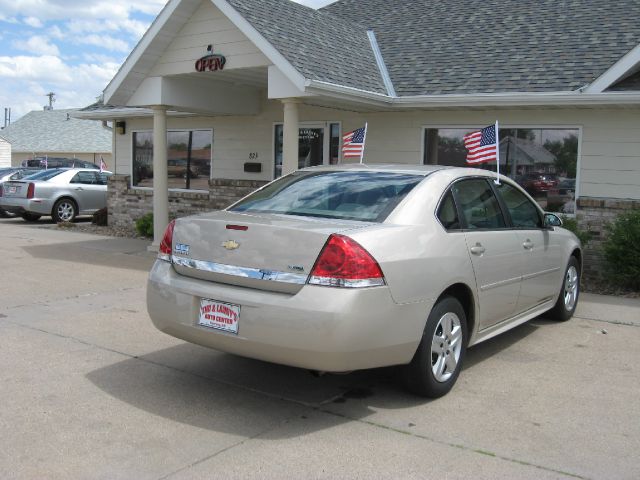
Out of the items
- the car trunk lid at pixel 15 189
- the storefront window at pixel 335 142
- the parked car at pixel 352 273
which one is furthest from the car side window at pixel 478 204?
the car trunk lid at pixel 15 189

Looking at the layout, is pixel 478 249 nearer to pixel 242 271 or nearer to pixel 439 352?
pixel 439 352

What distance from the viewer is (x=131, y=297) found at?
26.7 feet

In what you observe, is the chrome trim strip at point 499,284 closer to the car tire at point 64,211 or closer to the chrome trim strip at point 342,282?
the chrome trim strip at point 342,282

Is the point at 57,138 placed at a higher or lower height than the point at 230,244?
higher

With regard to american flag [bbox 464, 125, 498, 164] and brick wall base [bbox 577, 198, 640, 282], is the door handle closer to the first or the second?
american flag [bbox 464, 125, 498, 164]

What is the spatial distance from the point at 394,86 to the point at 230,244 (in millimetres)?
7737

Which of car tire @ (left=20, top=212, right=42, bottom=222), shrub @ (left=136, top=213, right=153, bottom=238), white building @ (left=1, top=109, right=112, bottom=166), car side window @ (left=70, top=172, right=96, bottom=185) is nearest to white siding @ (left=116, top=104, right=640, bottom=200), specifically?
shrub @ (left=136, top=213, right=153, bottom=238)

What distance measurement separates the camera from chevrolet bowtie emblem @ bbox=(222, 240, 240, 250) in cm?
448

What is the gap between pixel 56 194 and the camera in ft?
56.1

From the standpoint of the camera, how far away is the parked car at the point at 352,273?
4.14 metres

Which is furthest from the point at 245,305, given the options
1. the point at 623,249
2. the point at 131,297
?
the point at 623,249

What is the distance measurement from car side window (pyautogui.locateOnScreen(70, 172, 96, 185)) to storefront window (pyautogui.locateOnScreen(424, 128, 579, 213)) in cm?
1067

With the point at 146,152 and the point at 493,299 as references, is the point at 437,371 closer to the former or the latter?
the point at 493,299

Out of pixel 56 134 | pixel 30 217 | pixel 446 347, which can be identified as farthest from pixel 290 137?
pixel 56 134
